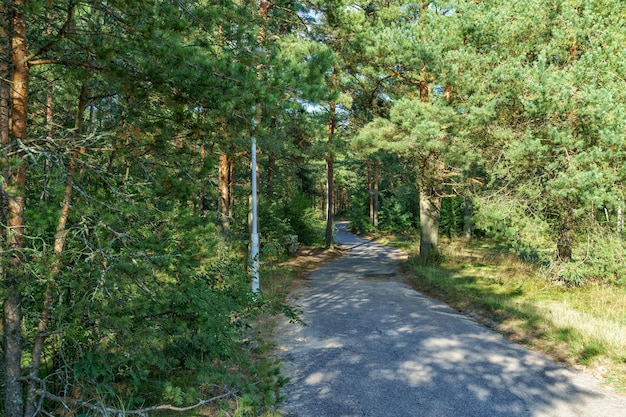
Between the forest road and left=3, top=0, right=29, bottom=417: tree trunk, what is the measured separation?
8.79 feet

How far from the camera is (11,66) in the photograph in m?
3.33

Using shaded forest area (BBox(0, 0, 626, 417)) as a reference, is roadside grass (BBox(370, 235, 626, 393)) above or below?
below

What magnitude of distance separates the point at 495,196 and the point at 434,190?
4.09 meters

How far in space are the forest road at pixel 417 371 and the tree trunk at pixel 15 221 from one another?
8.79 ft

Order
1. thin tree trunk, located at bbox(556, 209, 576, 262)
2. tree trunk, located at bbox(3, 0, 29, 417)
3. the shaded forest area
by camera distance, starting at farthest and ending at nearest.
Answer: thin tree trunk, located at bbox(556, 209, 576, 262) < the shaded forest area < tree trunk, located at bbox(3, 0, 29, 417)

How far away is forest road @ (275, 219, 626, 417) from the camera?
4555mm

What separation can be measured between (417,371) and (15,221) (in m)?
5.05

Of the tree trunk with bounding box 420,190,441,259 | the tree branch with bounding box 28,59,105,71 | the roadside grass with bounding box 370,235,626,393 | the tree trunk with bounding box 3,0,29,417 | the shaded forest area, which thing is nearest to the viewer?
the tree trunk with bounding box 3,0,29,417

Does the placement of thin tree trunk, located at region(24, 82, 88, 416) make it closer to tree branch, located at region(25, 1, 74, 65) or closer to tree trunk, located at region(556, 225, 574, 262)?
tree branch, located at region(25, 1, 74, 65)

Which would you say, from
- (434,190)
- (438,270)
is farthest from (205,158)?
(434,190)

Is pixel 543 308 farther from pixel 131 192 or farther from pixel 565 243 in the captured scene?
pixel 131 192

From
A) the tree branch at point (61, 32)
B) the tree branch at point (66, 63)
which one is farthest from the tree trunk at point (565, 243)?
the tree branch at point (61, 32)

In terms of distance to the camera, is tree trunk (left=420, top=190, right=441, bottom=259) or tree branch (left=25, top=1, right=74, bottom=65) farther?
tree trunk (left=420, top=190, right=441, bottom=259)

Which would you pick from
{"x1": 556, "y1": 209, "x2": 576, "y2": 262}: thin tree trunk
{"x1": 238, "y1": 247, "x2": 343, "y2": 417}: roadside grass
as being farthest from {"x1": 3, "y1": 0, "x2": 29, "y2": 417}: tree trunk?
{"x1": 556, "y1": 209, "x2": 576, "y2": 262}: thin tree trunk
